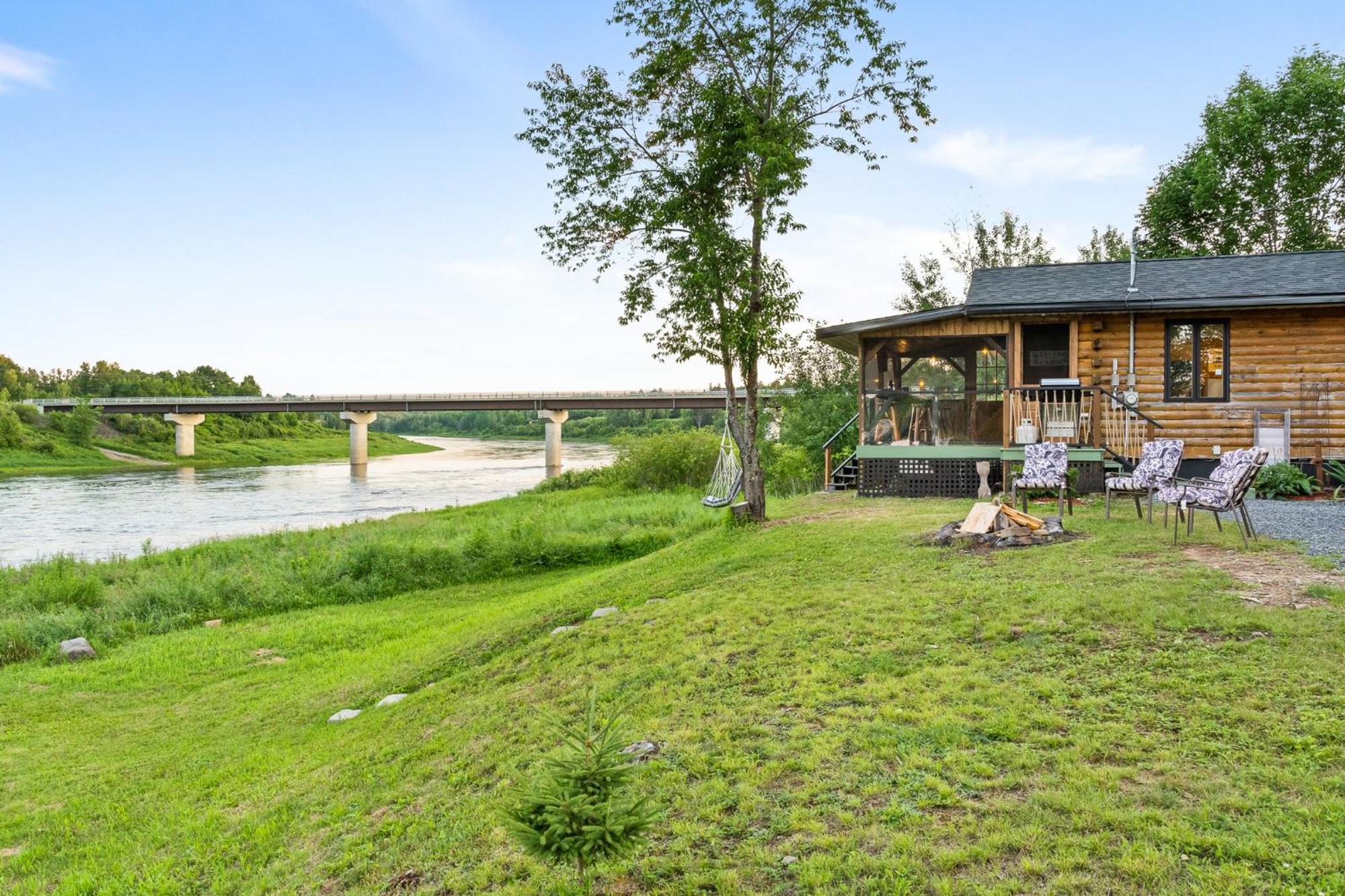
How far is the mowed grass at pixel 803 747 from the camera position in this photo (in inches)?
112

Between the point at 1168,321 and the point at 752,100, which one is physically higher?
the point at 752,100

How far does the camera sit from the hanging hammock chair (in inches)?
483

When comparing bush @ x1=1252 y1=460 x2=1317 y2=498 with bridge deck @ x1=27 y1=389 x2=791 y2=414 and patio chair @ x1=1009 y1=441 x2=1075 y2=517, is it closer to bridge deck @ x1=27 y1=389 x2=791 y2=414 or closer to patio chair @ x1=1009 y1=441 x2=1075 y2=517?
patio chair @ x1=1009 y1=441 x2=1075 y2=517

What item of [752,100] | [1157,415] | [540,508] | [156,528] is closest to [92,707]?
[752,100]

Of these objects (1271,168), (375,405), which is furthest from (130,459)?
(1271,168)

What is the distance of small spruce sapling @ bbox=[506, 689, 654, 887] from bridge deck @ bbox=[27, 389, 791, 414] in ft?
151

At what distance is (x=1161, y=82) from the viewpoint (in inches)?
816

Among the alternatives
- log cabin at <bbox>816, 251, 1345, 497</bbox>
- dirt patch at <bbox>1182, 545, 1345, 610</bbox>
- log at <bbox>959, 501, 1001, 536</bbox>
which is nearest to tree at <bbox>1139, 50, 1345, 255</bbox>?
log cabin at <bbox>816, 251, 1345, 497</bbox>

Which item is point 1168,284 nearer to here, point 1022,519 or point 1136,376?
point 1136,376

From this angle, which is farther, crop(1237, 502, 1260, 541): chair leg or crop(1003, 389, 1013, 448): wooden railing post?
crop(1003, 389, 1013, 448): wooden railing post

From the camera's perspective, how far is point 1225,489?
7352 mm

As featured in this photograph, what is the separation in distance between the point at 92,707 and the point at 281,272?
34.1 metres

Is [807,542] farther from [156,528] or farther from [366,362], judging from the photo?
[366,362]

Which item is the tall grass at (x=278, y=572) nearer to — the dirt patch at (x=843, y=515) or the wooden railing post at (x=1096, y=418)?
the dirt patch at (x=843, y=515)
